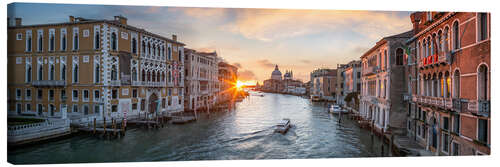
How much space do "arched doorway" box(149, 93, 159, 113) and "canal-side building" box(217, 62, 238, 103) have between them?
41.7 feet

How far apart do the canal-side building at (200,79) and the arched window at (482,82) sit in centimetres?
1562

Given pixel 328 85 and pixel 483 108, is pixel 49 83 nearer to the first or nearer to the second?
pixel 483 108

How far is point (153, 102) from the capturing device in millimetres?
14914

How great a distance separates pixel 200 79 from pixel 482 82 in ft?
60.8

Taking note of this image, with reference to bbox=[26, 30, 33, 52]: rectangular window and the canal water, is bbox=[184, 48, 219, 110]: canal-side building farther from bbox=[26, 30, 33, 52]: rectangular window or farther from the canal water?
bbox=[26, 30, 33, 52]: rectangular window

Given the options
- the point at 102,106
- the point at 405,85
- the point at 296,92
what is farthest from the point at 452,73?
the point at 296,92

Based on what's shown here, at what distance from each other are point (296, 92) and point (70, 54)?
57.4m

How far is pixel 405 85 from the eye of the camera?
988 centimetres

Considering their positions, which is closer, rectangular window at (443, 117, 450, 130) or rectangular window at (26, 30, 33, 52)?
A: rectangular window at (443, 117, 450, 130)

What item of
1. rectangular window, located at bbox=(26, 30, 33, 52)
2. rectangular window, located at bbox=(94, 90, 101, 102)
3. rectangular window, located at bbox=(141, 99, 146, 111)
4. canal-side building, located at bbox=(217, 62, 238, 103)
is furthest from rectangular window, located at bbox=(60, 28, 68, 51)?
canal-side building, located at bbox=(217, 62, 238, 103)

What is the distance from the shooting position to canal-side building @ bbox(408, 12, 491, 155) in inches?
212

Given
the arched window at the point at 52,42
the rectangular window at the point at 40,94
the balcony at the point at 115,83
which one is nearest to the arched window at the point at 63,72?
the arched window at the point at 52,42

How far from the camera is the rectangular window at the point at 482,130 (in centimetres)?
543

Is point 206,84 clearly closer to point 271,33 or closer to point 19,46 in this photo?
point 19,46
